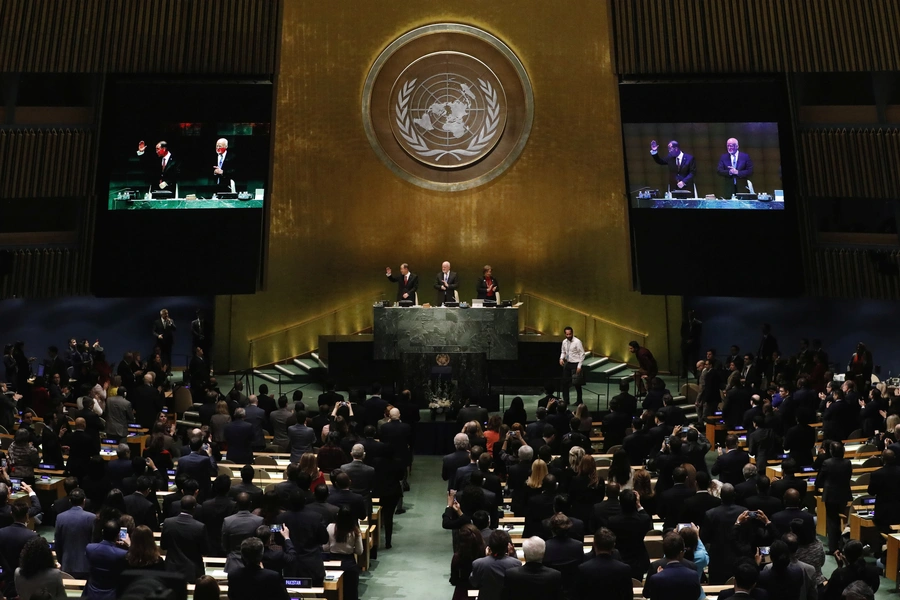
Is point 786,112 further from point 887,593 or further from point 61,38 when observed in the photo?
point 61,38

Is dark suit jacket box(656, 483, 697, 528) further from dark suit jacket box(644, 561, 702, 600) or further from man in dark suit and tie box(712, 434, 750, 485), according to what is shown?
dark suit jacket box(644, 561, 702, 600)

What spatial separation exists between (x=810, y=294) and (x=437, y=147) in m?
7.53

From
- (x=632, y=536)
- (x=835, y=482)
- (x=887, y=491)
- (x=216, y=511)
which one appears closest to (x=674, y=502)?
(x=632, y=536)

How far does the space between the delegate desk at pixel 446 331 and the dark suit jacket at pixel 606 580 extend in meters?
11.3

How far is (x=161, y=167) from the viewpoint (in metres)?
19.3

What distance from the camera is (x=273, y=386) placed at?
20.8 metres

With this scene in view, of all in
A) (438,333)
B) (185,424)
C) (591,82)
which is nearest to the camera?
(185,424)

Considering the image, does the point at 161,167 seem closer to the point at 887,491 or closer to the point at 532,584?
the point at 887,491

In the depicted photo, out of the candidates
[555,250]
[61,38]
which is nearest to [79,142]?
[61,38]

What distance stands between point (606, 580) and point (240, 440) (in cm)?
656

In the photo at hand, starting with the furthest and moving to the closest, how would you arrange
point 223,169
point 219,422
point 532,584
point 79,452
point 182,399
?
point 223,169 < point 182,399 < point 219,422 < point 79,452 < point 532,584

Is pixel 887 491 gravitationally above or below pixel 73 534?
above

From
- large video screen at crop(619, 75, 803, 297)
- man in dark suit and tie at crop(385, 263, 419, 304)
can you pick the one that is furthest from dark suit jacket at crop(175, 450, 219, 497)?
large video screen at crop(619, 75, 803, 297)

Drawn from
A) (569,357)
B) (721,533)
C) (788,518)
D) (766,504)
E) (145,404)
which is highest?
(569,357)
